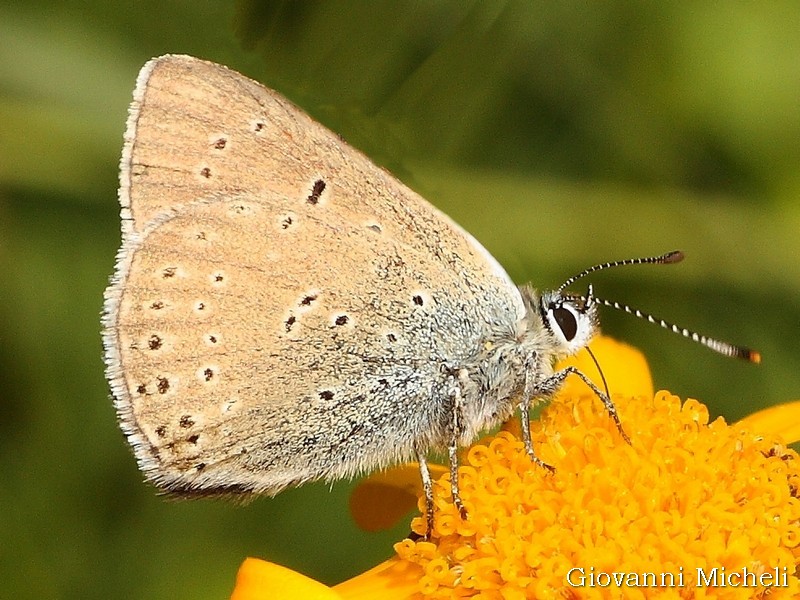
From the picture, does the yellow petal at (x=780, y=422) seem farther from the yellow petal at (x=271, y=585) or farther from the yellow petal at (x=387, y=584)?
the yellow petal at (x=271, y=585)

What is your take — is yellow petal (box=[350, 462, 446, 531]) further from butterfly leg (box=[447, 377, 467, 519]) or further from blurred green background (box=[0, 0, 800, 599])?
blurred green background (box=[0, 0, 800, 599])

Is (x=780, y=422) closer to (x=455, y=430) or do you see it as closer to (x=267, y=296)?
(x=455, y=430)

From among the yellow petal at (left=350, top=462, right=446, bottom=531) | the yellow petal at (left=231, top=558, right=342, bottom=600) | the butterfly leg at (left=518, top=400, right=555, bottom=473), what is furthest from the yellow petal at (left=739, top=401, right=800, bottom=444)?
the yellow petal at (left=231, top=558, right=342, bottom=600)

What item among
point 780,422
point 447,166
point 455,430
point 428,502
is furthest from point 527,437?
point 447,166

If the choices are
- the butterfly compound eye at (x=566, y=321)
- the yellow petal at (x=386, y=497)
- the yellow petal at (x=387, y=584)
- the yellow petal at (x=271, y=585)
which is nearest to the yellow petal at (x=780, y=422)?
the butterfly compound eye at (x=566, y=321)

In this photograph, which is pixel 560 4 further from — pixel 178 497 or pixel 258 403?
pixel 178 497

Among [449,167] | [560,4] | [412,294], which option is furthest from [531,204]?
[412,294]

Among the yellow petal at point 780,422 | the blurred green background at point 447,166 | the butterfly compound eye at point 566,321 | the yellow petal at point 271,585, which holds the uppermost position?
the blurred green background at point 447,166
